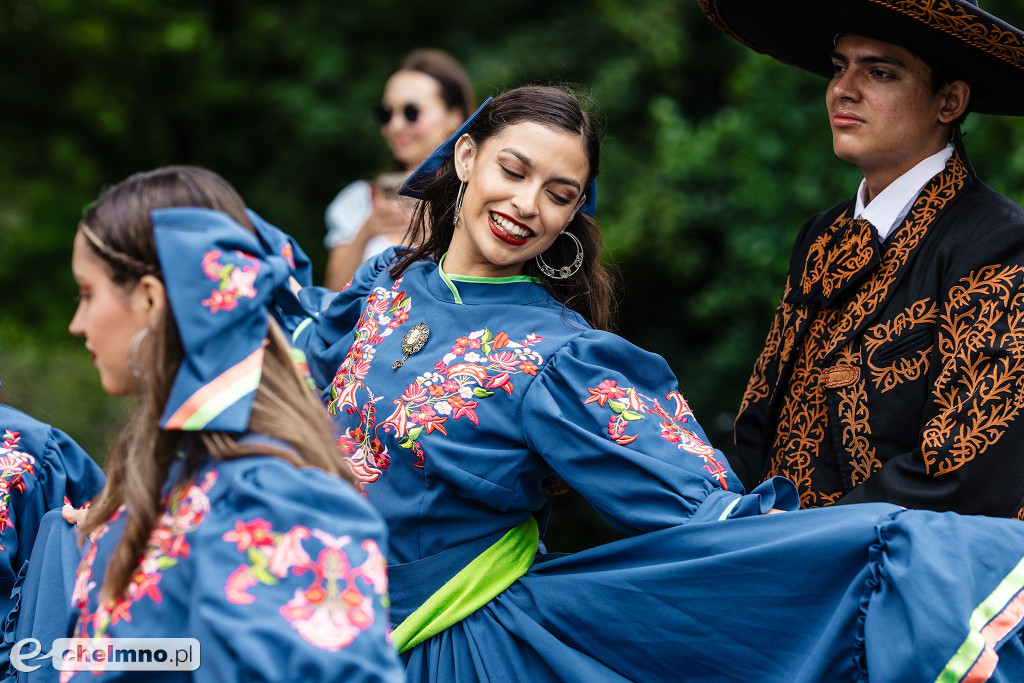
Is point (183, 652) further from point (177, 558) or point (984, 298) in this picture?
point (984, 298)

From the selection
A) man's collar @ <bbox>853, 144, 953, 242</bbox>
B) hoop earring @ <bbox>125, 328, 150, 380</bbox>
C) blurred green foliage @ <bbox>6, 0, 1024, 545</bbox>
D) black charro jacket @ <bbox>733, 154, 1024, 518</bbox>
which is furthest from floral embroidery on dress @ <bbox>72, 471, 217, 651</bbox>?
blurred green foliage @ <bbox>6, 0, 1024, 545</bbox>

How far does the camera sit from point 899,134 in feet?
8.97

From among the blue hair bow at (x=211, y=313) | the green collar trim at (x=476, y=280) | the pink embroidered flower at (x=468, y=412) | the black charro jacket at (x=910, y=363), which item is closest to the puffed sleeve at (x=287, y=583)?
the blue hair bow at (x=211, y=313)

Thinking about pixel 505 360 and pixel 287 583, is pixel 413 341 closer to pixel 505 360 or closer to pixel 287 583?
pixel 505 360

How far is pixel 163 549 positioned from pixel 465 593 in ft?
2.76

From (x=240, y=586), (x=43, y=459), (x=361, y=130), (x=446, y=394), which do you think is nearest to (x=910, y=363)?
(x=446, y=394)

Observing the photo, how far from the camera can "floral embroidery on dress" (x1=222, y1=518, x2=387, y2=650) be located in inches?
60.8

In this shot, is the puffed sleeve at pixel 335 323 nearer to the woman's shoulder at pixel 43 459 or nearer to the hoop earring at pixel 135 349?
the woman's shoulder at pixel 43 459

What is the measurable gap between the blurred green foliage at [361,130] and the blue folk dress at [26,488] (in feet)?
13.5

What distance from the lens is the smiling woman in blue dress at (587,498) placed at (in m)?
2.04

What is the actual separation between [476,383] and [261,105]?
7154 mm

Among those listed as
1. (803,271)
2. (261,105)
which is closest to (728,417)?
(803,271)

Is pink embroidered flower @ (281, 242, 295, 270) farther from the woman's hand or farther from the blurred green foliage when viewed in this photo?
the blurred green foliage

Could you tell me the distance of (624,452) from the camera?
Answer: 2201mm
